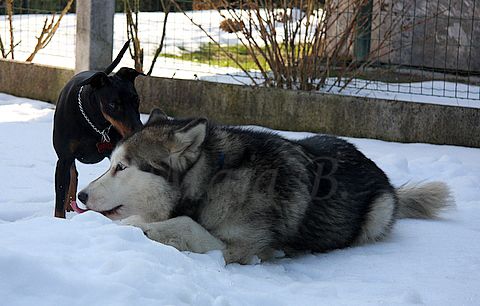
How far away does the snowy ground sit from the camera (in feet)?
9.41

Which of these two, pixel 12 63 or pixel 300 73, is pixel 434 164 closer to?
pixel 300 73

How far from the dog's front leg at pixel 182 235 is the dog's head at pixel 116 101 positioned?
1148 mm

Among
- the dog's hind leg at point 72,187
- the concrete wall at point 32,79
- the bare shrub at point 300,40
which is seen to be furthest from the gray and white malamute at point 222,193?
the concrete wall at point 32,79

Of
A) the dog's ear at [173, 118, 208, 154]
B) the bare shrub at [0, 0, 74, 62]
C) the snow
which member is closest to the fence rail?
the snow

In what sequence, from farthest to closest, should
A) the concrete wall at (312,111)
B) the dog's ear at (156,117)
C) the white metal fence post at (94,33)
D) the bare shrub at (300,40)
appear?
the white metal fence post at (94,33) → the bare shrub at (300,40) → the concrete wall at (312,111) → the dog's ear at (156,117)

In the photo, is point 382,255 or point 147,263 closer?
point 147,263

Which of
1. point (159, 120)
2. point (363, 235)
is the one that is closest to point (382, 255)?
point (363, 235)

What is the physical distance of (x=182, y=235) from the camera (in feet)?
13.0

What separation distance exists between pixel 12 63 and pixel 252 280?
6576 millimetres

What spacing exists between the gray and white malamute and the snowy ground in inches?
5.2

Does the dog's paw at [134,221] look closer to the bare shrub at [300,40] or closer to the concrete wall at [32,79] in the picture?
the bare shrub at [300,40]

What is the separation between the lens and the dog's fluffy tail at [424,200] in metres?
5.07

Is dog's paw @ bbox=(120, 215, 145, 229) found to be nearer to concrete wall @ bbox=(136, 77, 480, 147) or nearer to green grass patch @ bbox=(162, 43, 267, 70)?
concrete wall @ bbox=(136, 77, 480, 147)

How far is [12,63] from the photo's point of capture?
31.4 feet
